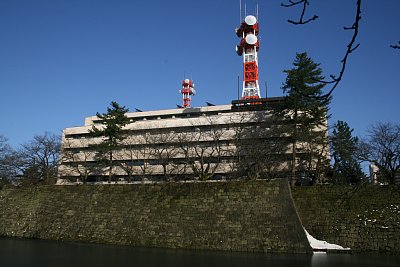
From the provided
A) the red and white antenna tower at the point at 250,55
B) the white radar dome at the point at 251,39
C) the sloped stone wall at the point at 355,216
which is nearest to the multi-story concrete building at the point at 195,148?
the red and white antenna tower at the point at 250,55

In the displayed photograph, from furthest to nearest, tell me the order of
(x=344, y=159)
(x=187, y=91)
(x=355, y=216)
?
1. (x=187, y=91)
2. (x=344, y=159)
3. (x=355, y=216)

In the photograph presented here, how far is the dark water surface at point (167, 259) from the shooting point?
12023mm

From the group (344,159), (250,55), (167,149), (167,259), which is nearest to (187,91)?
(250,55)

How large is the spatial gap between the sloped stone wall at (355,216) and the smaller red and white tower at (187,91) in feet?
155

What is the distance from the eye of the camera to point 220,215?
1806 cm

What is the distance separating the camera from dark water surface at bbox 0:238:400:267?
1202 centimetres

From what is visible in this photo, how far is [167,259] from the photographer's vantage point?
13.3 metres

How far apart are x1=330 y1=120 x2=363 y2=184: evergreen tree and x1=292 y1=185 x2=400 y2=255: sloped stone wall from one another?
7920mm

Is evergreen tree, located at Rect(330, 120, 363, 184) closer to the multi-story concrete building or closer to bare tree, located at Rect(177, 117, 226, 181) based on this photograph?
the multi-story concrete building

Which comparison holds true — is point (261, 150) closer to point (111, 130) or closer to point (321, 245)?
point (321, 245)

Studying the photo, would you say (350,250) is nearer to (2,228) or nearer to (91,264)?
(91,264)

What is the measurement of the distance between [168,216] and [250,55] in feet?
118

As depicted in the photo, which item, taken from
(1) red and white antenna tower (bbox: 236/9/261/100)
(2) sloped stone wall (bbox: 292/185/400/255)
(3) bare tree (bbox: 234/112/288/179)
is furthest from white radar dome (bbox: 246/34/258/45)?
(2) sloped stone wall (bbox: 292/185/400/255)

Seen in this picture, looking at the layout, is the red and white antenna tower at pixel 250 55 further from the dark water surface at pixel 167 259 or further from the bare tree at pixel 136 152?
the dark water surface at pixel 167 259
